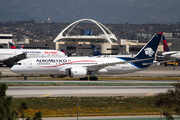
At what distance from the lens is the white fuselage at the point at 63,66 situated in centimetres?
4619

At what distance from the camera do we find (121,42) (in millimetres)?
151000

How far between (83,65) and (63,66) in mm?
3646

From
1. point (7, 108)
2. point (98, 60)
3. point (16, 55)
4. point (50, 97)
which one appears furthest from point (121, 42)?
point (7, 108)

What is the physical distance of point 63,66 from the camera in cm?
4759

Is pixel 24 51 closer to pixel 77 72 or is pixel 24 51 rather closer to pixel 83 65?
pixel 83 65

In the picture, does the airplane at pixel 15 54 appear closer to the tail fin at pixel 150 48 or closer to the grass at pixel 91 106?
the tail fin at pixel 150 48

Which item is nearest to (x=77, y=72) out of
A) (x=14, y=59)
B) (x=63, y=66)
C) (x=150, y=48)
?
(x=63, y=66)

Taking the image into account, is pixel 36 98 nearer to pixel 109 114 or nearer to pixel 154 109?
pixel 109 114

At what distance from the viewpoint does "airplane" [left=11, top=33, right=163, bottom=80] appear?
4628 centimetres

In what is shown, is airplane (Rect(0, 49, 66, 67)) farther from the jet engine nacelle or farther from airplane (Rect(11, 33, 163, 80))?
the jet engine nacelle

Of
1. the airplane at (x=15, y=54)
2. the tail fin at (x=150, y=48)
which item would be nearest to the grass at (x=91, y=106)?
the tail fin at (x=150, y=48)

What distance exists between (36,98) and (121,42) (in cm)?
12490

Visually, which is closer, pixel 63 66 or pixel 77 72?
pixel 77 72

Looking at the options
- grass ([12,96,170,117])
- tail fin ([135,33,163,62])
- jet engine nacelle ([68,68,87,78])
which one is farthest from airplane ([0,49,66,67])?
grass ([12,96,170,117])
